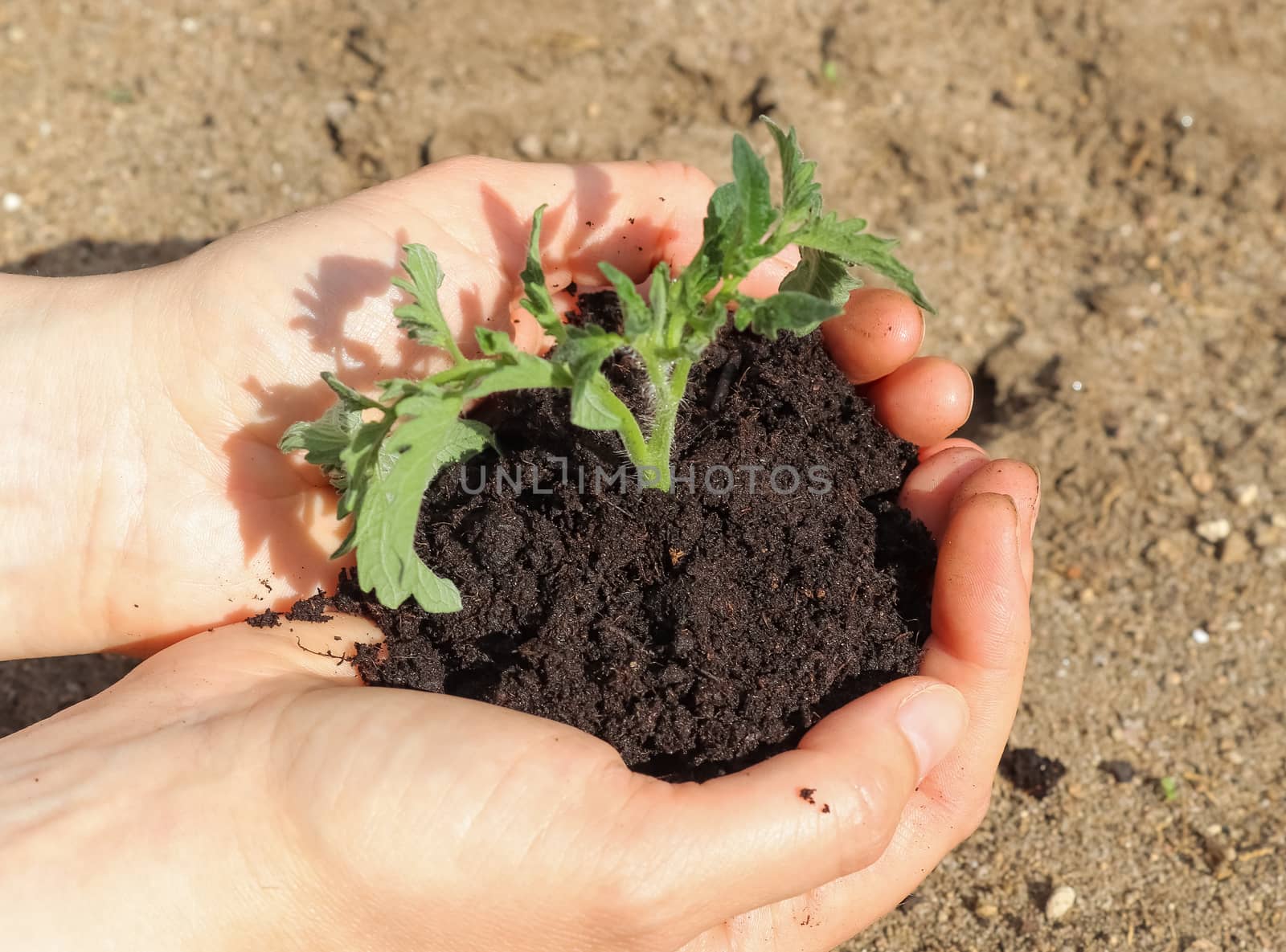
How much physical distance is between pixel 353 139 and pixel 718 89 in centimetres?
212

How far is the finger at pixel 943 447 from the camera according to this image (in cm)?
377

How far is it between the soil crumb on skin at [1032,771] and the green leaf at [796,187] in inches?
101

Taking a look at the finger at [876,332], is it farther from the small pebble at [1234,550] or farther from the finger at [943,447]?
the small pebble at [1234,550]

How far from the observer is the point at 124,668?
15.6 feet

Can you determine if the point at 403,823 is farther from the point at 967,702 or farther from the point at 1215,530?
the point at 1215,530

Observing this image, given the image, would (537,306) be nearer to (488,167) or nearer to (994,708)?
(488,167)

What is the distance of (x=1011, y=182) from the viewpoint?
18.9 ft

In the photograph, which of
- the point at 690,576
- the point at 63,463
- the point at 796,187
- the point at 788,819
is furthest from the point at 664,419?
the point at 63,463

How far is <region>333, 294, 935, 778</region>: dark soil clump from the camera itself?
3.14 m

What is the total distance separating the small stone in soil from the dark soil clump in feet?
4.94

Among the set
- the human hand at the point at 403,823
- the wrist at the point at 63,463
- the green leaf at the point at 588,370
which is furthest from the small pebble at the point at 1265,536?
the wrist at the point at 63,463

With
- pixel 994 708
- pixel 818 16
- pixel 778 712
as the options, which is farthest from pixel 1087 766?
pixel 818 16

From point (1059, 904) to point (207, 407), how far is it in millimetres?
3636

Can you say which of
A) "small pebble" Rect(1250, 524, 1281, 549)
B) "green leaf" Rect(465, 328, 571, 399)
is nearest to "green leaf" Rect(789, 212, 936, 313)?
"green leaf" Rect(465, 328, 571, 399)
